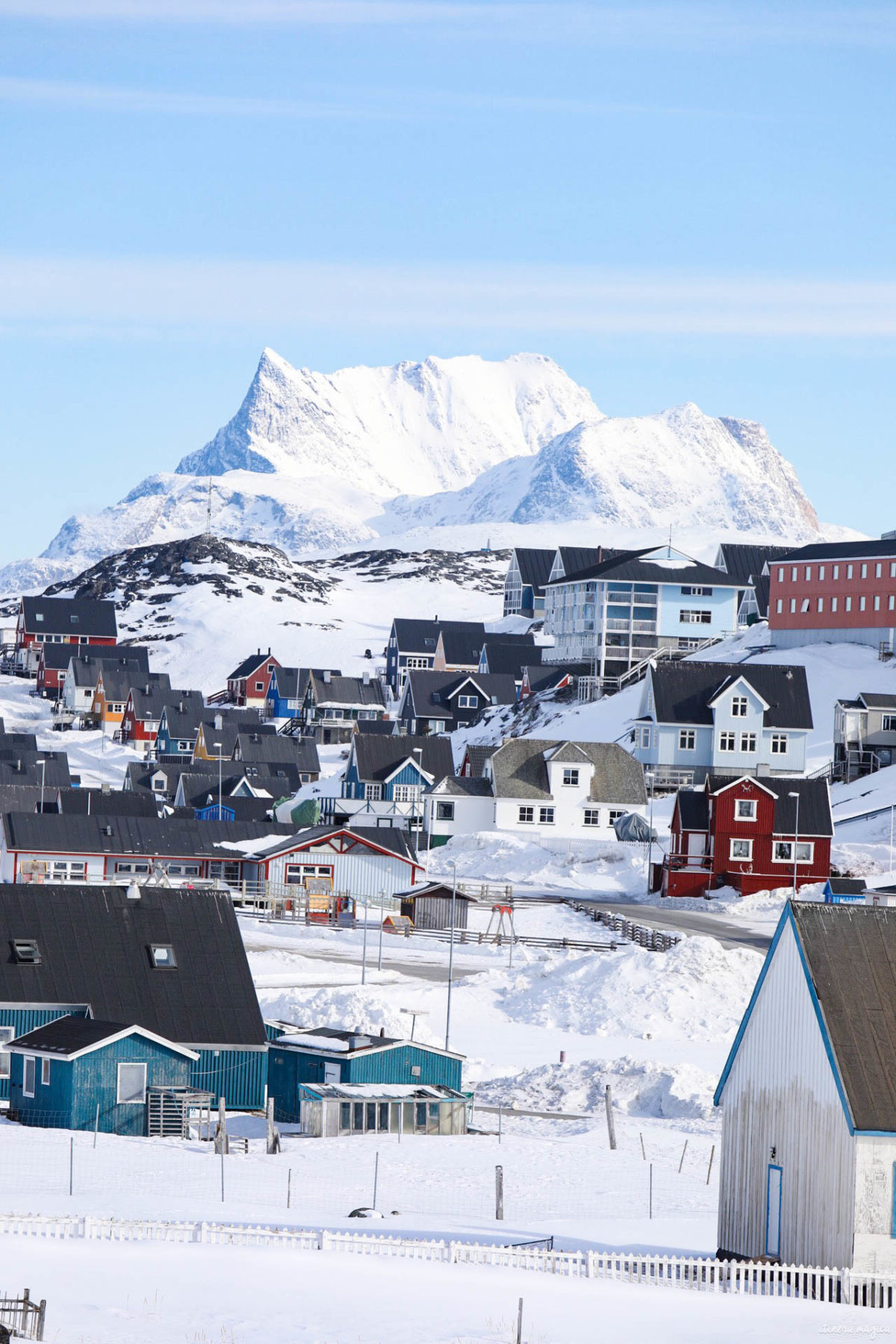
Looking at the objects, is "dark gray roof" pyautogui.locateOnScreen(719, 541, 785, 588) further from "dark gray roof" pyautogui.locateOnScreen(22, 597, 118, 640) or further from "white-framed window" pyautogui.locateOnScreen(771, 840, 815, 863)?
"white-framed window" pyautogui.locateOnScreen(771, 840, 815, 863)

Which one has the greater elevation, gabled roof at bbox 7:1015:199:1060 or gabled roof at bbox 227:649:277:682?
gabled roof at bbox 227:649:277:682

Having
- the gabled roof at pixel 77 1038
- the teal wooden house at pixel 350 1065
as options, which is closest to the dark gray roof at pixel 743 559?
the teal wooden house at pixel 350 1065

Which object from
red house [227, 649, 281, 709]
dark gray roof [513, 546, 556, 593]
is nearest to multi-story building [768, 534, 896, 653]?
red house [227, 649, 281, 709]

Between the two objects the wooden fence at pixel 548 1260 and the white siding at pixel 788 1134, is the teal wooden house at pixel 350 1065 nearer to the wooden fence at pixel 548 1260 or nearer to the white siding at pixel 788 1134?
the white siding at pixel 788 1134

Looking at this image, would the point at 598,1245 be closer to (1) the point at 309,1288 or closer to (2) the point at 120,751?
(1) the point at 309,1288

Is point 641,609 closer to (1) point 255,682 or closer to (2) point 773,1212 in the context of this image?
(1) point 255,682

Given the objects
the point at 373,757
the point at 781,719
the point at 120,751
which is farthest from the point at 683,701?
the point at 120,751
